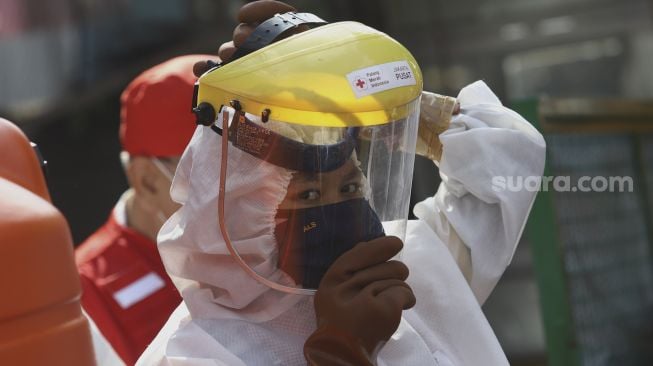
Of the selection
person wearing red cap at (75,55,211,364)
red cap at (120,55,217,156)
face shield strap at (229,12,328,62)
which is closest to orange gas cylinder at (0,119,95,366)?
face shield strap at (229,12,328,62)

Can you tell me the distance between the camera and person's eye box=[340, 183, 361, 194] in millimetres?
1894

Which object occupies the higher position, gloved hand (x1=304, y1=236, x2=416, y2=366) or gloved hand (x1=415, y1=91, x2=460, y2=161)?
gloved hand (x1=415, y1=91, x2=460, y2=161)

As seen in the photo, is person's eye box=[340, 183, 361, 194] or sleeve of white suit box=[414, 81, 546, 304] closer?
person's eye box=[340, 183, 361, 194]

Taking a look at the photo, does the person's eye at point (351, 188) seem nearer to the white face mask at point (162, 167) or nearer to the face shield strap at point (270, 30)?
the face shield strap at point (270, 30)

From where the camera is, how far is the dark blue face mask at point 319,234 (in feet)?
6.14

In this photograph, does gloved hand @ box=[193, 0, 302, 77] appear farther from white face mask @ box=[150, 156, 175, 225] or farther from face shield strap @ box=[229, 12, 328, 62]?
white face mask @ box=[150, 156, 175, 225]

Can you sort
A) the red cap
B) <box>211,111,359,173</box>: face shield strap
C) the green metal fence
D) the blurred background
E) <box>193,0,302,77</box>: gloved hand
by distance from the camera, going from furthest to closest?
the blurred background, the green metal fence, the red cap, <box>193,0,302,77</box>: gloved hand, <box>211,111,359,173</box>: face shield strap

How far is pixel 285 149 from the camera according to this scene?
73.2 inches

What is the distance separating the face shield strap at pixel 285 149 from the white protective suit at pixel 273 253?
0.03 meters

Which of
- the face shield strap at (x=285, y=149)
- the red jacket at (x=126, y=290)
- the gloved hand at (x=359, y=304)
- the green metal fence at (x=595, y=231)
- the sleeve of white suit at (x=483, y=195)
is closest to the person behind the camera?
the gloved hand at (x=359, y=304)

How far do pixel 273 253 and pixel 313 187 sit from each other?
0.14 m

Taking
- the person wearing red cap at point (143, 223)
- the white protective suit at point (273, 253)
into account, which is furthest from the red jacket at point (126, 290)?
the white protective suit at point (273, 253)

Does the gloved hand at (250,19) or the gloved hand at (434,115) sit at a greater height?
the gloved hand at (250,19)

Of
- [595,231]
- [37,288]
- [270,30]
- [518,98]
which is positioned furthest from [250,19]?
[518,98]
